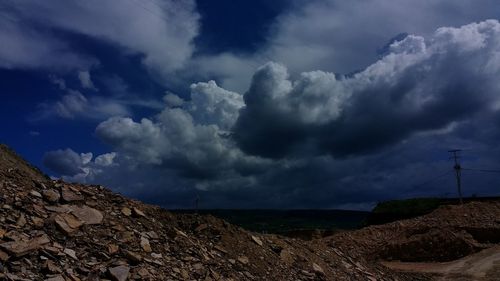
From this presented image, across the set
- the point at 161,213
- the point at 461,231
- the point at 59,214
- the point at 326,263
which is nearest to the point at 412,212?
the point at 461,231

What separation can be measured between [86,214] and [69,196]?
0.86m

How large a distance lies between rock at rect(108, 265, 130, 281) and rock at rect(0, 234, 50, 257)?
1409 millimetres

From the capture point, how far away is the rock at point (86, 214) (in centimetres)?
1141

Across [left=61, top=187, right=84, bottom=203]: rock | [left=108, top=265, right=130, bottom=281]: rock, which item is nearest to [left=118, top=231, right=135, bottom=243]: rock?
[left=108, top=265, right=130, bottom=281]: rock

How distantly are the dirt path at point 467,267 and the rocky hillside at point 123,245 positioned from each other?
443 cm

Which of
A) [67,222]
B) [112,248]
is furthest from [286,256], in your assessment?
[67,222]

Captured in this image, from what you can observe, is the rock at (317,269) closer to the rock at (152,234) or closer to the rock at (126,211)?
the rock at (152,234)

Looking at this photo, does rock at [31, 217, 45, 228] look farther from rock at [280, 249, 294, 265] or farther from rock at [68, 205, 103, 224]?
rock at [280, 249, 294, 265]

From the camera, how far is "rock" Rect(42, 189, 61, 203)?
1173cm

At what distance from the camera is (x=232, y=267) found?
12688mm

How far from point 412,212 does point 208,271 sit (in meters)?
46.1

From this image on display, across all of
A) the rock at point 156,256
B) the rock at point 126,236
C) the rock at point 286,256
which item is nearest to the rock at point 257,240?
the rock at point 286,256

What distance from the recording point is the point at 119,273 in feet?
32.4

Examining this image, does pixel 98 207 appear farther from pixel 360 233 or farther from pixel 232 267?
pixel 360 233
